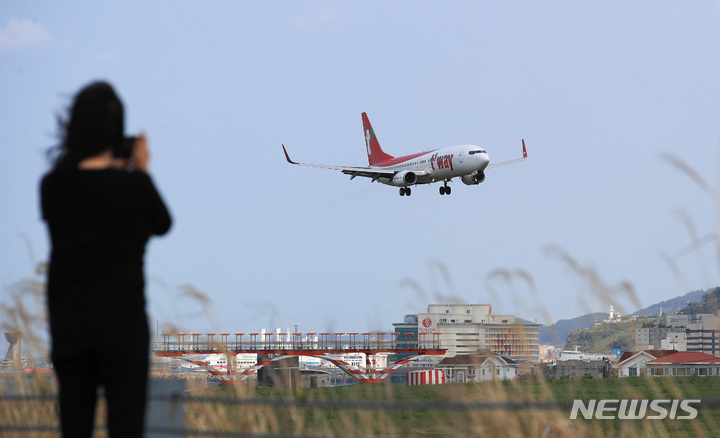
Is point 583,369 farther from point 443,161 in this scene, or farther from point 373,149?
point 443,161

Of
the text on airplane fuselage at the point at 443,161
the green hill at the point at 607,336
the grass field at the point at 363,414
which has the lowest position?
the grass field at the point at 363,414

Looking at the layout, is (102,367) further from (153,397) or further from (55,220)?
(153,397)

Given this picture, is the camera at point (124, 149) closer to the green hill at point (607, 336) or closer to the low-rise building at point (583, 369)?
the green hill at point (607, 336)

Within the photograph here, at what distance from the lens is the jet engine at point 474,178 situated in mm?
40312

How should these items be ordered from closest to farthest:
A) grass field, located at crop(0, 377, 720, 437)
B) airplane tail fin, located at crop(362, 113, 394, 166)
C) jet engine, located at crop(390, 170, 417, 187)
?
grass field, located at crop(0, 377, 720, 437) < jet engine, located at crop(390, 170, 417, 187) < airplane tail fin, located at crop(362, 113, 394, 166)

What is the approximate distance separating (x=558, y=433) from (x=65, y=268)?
2610 millimetres

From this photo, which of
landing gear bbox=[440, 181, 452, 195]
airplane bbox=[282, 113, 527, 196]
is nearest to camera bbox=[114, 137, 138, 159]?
airplane bbox=[282, 113, 527, 196]

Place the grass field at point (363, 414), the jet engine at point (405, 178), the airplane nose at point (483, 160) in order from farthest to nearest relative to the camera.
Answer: the jet engine at point (405, 178), the airplane nose at point (483, 160), the grass field at point (363, 414)

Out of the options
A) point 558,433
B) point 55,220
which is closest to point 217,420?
point 558,433

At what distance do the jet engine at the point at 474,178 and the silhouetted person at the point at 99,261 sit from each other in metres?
37.9

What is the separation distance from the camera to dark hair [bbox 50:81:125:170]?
9.39 ft

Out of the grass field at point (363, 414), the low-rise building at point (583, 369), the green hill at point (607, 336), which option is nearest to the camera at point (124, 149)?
the grass field at point (363, 414)

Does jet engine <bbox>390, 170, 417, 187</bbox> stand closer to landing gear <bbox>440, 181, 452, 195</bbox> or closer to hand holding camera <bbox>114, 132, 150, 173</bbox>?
landing gear <bbox>440, 181, 452, 195</bbox>

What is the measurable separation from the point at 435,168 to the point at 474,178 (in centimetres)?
243
